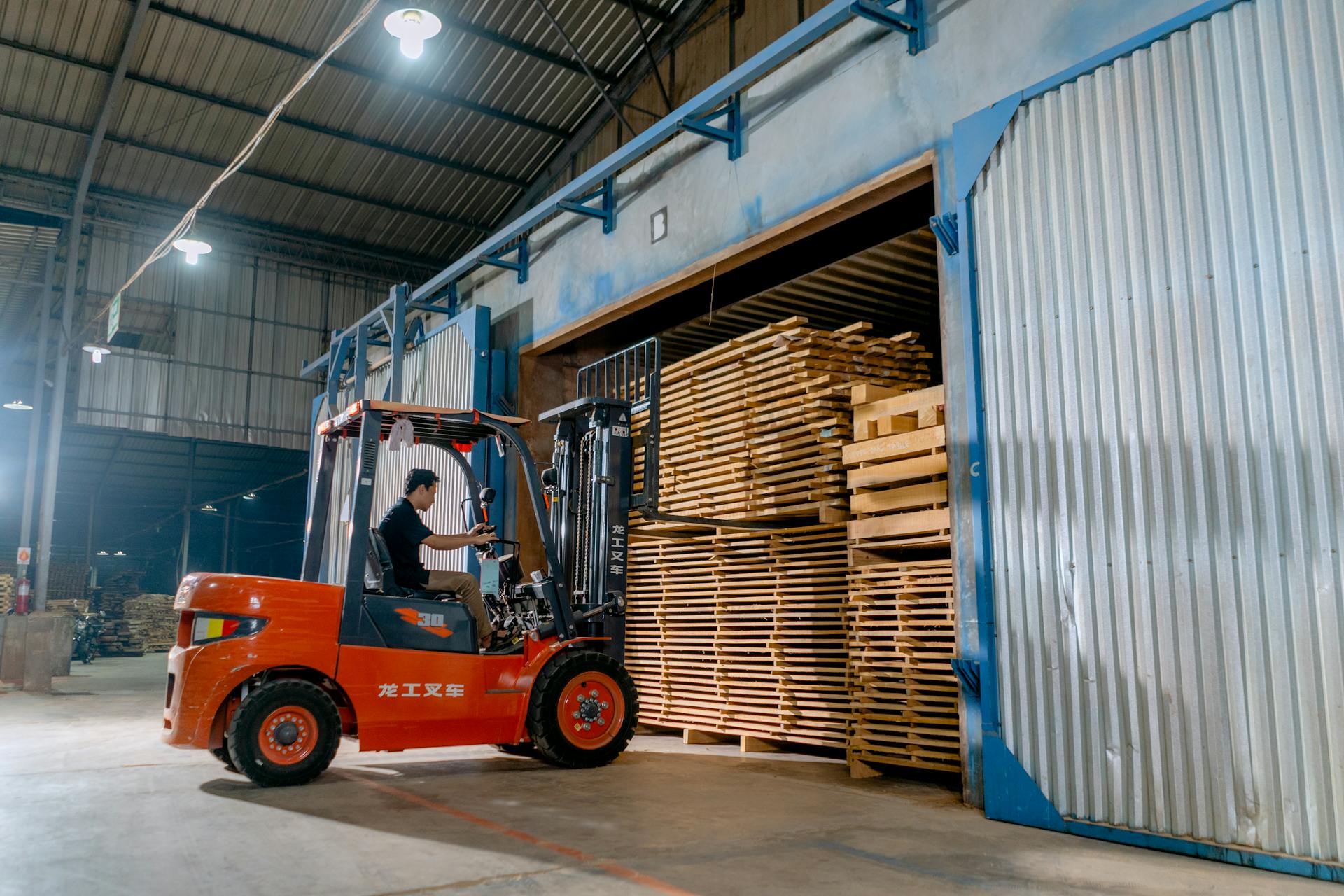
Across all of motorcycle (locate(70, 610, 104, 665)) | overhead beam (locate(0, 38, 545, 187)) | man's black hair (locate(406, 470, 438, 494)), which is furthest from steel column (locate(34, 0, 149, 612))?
man's black hair (locate(406, 470, 438, 494))

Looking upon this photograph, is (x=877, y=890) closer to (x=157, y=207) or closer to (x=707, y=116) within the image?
(x=707, y=116)

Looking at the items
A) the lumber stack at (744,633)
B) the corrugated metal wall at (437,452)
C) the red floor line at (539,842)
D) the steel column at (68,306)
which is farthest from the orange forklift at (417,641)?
the steel column at (68,306)

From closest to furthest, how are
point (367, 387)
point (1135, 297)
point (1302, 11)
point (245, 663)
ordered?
point (1302, 11) < point (1135, 297) < point (245, 663) < point (367, 387)

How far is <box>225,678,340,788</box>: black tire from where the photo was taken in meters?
5.84

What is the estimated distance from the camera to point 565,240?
1000 centimetres

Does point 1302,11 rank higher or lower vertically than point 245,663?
higher

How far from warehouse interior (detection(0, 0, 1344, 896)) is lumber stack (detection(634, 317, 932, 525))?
0.04 meters

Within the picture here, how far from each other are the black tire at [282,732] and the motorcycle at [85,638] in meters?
18.7

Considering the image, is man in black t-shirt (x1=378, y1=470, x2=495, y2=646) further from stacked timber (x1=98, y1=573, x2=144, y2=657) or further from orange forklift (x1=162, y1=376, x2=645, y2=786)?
stacked timber (x1=98, y1=573, x2=144, y2=657)

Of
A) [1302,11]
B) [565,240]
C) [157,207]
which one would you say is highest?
[157,207]

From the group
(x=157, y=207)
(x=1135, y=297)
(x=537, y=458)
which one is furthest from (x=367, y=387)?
(x=1135, y=297)

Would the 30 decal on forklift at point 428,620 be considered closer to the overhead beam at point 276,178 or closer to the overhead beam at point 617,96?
the overhead beam at point 617,96

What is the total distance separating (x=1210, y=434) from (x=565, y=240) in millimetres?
6901

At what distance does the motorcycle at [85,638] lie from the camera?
72.0 feet
